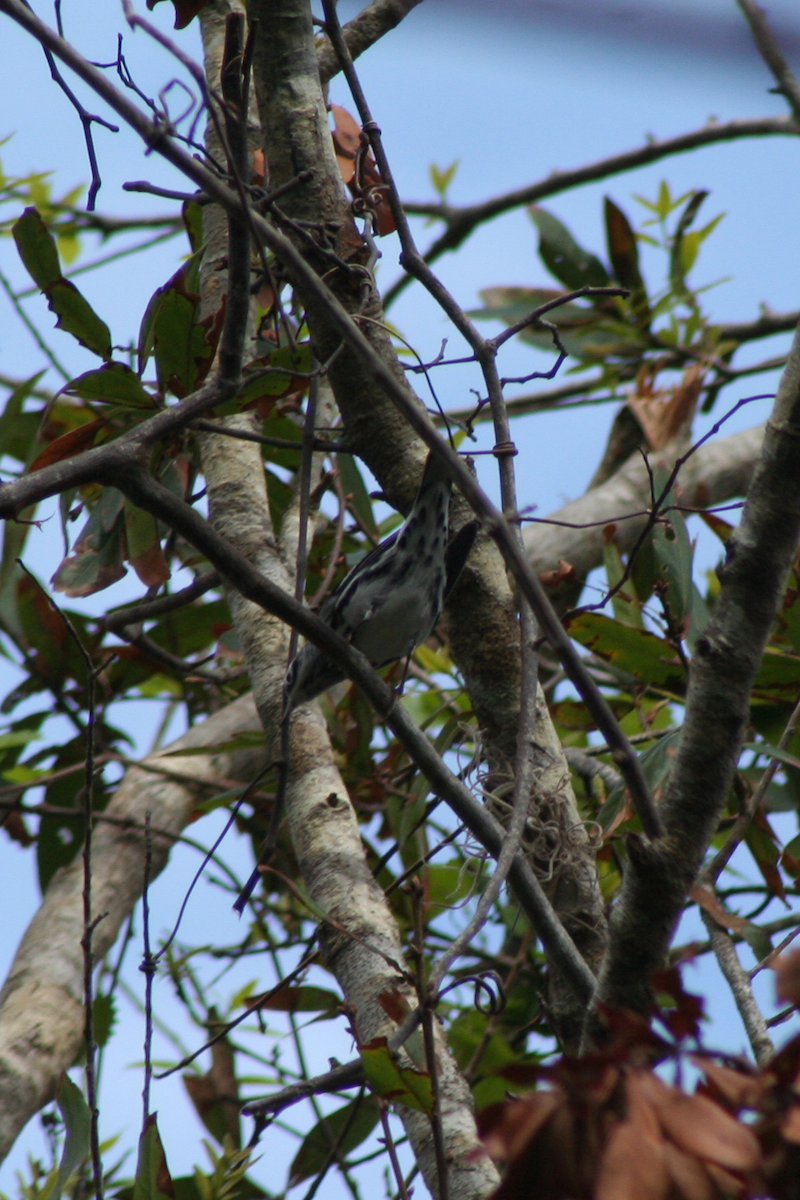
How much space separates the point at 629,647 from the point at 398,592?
592mm

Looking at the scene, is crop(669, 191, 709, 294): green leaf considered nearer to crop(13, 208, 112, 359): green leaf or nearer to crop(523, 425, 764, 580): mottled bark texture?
crop(523, 425, 764, 580): mottled bark texture

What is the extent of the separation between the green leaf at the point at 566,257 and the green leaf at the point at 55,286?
2.39m

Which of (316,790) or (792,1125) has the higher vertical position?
(316,790)

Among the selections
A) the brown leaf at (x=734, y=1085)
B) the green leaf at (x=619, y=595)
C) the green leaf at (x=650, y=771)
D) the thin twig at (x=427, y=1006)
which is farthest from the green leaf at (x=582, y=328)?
the brown leaf at (x=734, y=1085)

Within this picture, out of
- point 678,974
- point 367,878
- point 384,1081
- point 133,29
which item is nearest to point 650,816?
point 678,974

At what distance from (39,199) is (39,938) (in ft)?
11.0

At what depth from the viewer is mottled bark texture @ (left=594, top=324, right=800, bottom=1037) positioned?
1.38 meters

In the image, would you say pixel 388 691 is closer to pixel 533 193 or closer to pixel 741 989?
pixel 741 989

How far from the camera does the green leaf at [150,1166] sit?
2.05 meters

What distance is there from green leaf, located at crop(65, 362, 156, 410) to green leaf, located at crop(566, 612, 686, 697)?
1.14m

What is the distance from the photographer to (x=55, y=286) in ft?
8.90

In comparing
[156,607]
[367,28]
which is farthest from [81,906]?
[367,28]

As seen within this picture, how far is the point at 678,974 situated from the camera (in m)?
0.95

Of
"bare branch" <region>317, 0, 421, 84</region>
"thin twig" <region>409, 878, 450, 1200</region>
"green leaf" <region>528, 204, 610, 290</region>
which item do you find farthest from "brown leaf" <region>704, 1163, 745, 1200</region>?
"green leaf" <region>528, 204, 610, 290</region>
